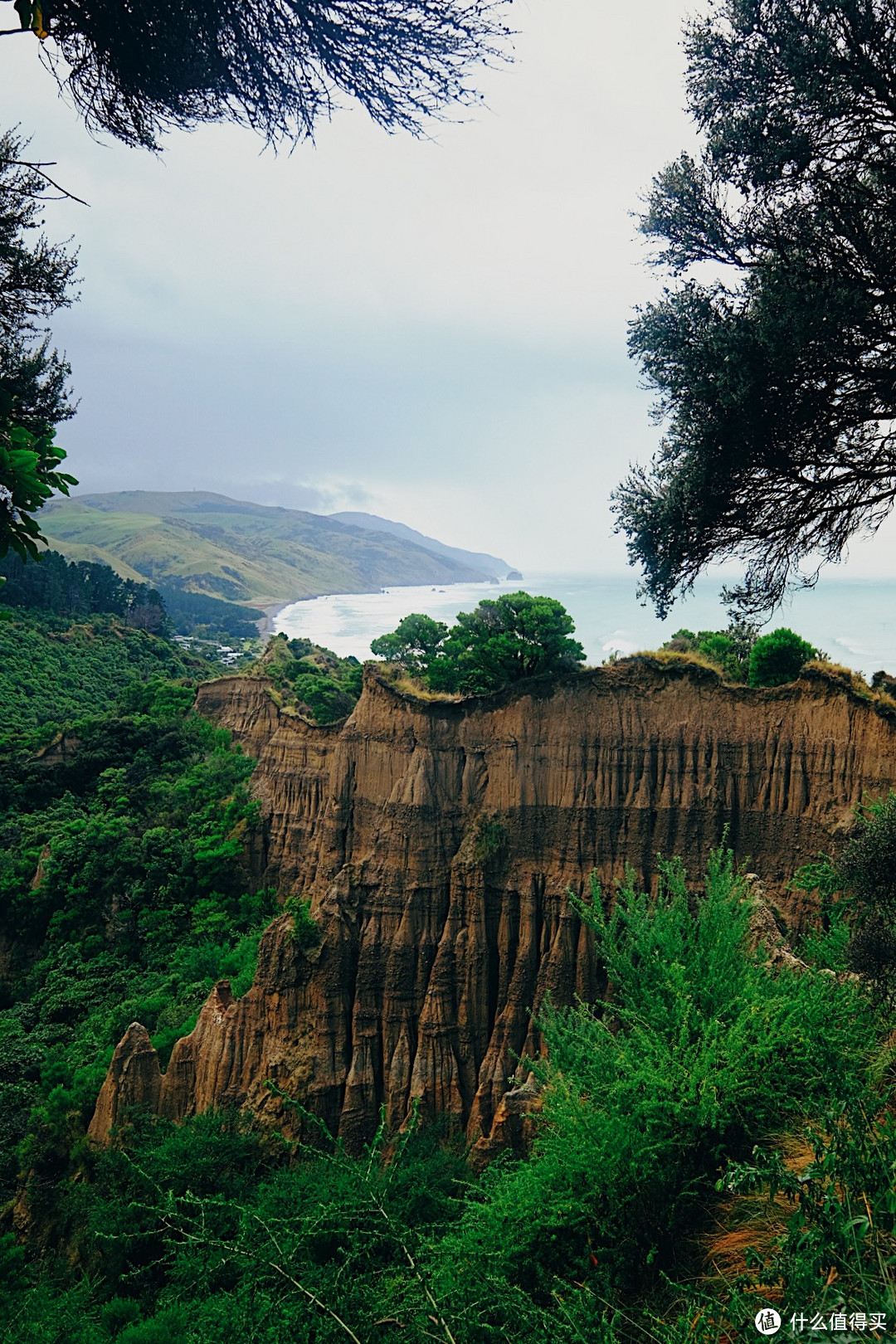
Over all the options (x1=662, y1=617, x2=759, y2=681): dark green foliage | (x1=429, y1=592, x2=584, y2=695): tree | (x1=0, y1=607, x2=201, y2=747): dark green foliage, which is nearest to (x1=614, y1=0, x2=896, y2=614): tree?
(x1=662, y1=617, x2=759, y2=681): dark green foliage

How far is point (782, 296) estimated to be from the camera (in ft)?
24.8

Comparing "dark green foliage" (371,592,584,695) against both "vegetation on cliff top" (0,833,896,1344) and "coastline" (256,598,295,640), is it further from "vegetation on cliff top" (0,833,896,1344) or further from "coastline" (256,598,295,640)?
"coastline" (256,598,295,640)

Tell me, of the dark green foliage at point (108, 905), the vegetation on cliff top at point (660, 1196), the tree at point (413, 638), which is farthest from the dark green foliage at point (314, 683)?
the vegetation on cliff top at point (660, 1196)

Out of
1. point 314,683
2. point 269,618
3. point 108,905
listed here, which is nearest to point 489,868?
point 314,683

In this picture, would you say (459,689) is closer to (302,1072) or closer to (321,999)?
(321,999)

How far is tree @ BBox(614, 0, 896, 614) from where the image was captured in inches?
290

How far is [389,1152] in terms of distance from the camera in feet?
57.4

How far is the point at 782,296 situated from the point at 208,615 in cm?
13641

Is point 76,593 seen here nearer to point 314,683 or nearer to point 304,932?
point 314,683

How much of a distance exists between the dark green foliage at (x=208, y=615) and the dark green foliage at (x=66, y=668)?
50563 millimetres

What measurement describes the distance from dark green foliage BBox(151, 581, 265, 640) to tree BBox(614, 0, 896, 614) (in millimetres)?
105339

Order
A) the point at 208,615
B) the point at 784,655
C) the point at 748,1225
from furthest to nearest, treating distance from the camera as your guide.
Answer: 1. the point at 208,615
2. the point at 784,655
3. the point at 748,1225

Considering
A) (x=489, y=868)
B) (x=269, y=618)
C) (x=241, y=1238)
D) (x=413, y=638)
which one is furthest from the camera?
(x=269, y=618)

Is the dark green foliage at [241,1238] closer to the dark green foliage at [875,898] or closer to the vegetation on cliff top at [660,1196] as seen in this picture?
the vegetation on cliff top at [660,1196]
